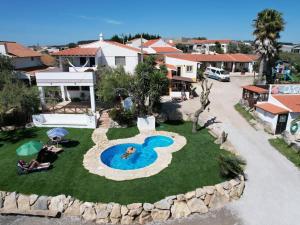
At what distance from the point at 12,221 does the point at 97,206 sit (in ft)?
17.6

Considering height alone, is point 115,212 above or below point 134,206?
below

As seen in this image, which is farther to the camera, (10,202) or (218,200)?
(218,200)

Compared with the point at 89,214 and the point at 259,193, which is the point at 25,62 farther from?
the point at 259,193

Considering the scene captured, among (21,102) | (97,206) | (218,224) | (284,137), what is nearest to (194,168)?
(218,224)

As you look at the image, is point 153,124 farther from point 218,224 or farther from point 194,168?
point 218,224

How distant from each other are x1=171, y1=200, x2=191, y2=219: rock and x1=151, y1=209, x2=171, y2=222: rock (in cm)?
51

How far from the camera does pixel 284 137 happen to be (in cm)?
2445

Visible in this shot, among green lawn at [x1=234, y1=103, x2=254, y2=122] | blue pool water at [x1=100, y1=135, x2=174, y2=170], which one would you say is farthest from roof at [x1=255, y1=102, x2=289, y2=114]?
blue pool water at [x1=100, y1=135, x2=174, y2=170]

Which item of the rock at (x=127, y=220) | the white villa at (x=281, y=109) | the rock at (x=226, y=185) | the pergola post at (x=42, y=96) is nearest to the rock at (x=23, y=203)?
the rock at (x=127, y=220)

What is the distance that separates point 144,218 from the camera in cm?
1502

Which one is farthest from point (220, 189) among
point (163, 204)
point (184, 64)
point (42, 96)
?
point (184, 64)

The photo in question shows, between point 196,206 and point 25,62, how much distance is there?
4039 centimetres

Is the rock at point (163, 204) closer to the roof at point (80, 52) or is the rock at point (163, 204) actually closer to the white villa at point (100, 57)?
the white villa at point (100, 57)

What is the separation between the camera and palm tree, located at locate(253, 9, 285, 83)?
37.9 meters
